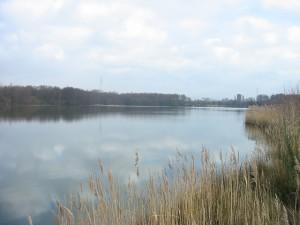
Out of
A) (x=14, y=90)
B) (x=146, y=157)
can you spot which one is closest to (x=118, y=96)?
(x=14, y=90)

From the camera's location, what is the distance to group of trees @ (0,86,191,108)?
42.9 metres

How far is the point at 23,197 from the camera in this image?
4.84 meters

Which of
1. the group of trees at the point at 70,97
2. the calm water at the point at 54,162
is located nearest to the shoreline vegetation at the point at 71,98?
the group of trees at the point at 70,97

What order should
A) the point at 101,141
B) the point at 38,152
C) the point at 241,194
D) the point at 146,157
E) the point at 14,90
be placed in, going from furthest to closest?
the point at 14,90, the point at 101,141, the point at 38,152, the point at 146,157, the point at 241,194

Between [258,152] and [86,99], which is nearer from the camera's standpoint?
[258,152]

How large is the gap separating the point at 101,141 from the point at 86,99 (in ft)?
141

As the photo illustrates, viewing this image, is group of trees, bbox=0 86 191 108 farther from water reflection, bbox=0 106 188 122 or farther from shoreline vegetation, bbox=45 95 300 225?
shoreline vegetation, bbox=45 95 300 225

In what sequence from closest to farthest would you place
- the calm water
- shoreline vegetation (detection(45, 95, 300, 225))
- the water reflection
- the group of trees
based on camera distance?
shoreline vegetation (detection(45, 95, 300, 225)) → the calm water → the water reflection → the group of trees

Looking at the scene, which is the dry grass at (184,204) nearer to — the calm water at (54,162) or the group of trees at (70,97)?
the calm water at (54,162)

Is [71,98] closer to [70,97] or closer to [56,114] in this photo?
[70,97]

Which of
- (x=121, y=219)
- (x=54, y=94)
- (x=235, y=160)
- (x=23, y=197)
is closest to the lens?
(x=121, y=219)

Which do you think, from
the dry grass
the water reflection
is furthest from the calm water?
the water reflection

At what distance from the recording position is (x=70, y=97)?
5091cm

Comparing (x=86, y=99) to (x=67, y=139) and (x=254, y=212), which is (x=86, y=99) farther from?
(x=254, y=212)
